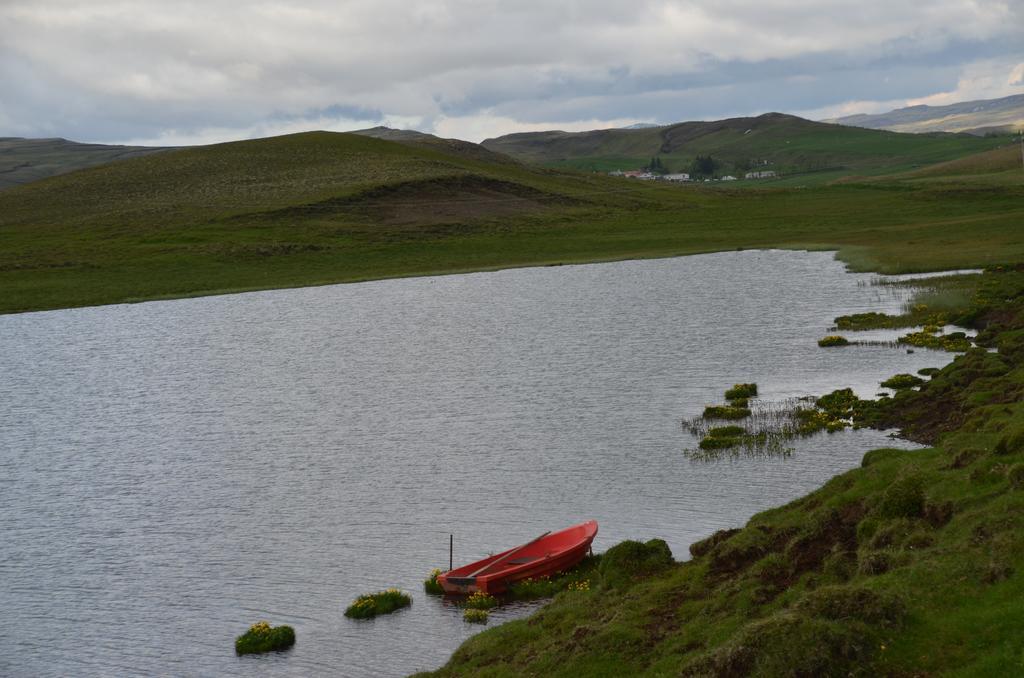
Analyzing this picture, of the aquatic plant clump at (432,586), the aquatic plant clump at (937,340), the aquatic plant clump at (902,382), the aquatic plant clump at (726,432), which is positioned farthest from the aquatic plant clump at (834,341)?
the aquatic plant clump at (432,586)

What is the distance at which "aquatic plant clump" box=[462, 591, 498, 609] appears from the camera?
2791 centimetres

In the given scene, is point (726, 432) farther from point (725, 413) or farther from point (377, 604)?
point (377, 604)

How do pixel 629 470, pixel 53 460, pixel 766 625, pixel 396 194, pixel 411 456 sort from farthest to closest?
1. pixel 396 194
2. pixel 53 460
3. pixel 411 456
4. pixel 629 470
5. pixel 766 625

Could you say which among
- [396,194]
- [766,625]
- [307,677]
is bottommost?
[307,677]

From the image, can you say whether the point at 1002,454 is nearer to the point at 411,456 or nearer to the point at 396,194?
the point at 411,456

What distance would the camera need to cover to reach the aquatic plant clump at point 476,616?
2728 centimetres

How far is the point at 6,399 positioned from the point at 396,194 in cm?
10980

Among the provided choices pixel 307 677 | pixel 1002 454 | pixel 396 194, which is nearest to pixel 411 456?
pixel 307 677

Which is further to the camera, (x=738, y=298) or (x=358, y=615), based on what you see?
(x=738, y=298)

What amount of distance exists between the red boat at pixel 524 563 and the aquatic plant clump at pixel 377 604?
120cm

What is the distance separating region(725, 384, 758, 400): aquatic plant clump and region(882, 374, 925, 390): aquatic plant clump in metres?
5.93

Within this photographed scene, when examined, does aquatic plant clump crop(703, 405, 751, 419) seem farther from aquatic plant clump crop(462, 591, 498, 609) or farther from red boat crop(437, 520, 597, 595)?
aquatic plant clump crop(462, 591, 498, 609)

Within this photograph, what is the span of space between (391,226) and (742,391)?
109 meters

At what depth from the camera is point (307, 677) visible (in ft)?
82.6
